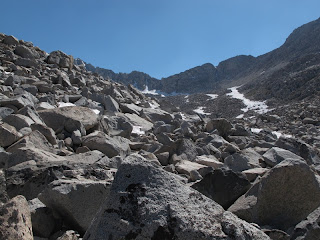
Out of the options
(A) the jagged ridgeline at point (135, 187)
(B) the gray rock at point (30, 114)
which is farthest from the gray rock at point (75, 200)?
(B) the gray rock at point (30, 114)

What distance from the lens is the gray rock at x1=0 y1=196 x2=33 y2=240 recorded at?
88.7 inches

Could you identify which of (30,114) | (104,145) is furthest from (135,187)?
(30,114)

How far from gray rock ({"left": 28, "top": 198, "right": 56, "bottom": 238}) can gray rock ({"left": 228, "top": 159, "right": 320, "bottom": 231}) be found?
7.48 ft

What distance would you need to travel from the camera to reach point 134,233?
2094 mm

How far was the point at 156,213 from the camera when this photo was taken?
218 cm

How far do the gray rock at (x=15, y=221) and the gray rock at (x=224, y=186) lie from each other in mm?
2627

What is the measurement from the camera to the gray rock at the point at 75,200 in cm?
307

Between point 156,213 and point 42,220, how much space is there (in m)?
1.40

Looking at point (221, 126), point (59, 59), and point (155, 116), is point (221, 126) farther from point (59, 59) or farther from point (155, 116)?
point (59, 59)

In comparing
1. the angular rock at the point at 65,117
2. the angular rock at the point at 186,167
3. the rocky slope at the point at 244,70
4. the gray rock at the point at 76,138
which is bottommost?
the angular rock at the point at 186,167

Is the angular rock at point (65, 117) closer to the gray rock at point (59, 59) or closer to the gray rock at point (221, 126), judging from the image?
the gray rock at point (221, 126)

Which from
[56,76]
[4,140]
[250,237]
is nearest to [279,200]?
[250,237]

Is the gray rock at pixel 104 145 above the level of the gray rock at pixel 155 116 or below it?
below

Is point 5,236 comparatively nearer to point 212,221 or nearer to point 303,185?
point 212,221
